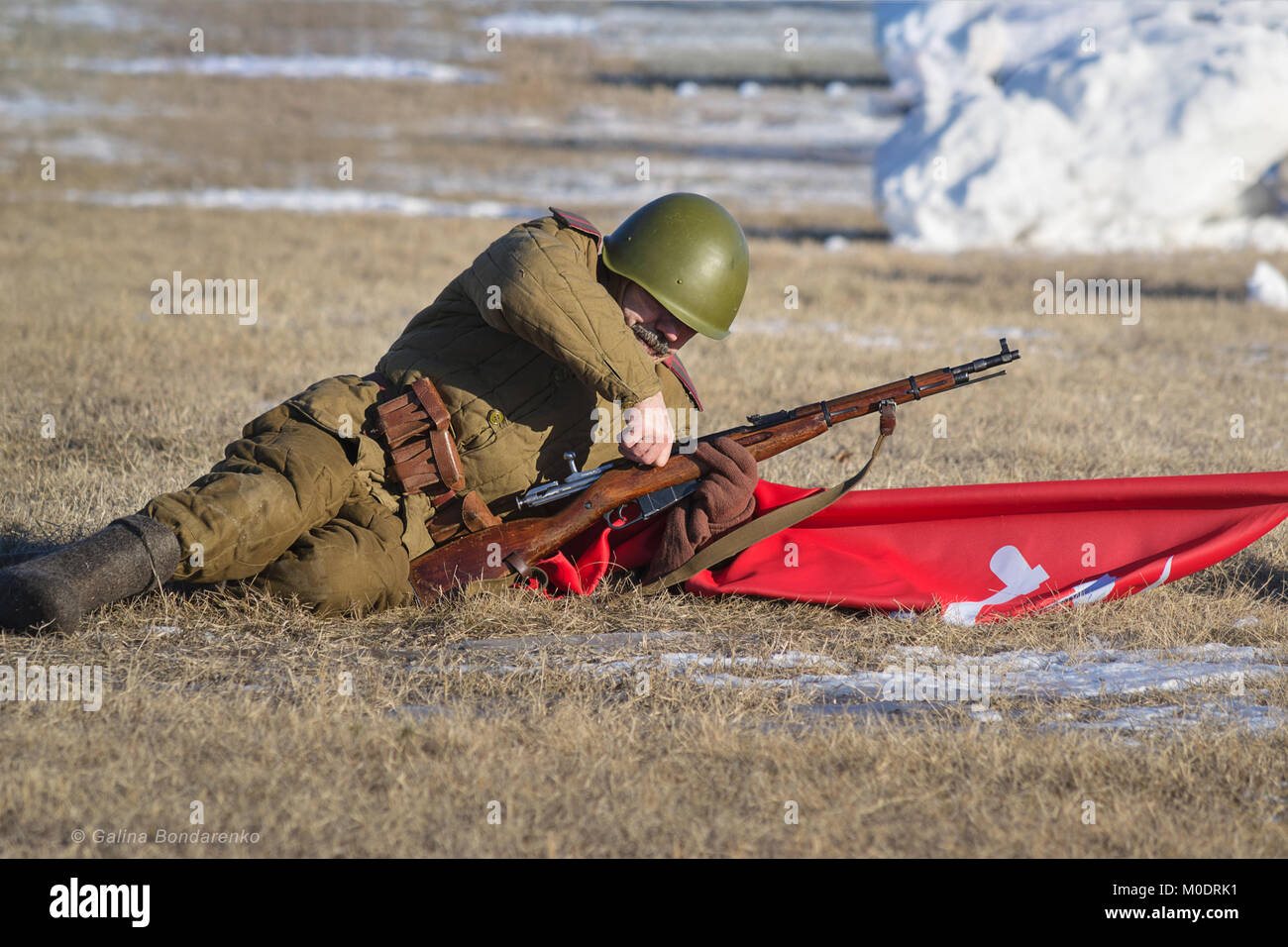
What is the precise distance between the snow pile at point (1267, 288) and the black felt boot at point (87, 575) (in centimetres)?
1271

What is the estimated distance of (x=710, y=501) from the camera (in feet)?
14.9

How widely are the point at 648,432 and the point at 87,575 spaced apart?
1.81m

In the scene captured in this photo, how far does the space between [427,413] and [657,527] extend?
39.7 inches

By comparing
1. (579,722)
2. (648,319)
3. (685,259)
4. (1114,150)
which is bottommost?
(579,722)

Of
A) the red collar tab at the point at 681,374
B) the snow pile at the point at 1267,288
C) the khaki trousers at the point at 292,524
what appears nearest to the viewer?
the khaki trousers at the point at 292,524

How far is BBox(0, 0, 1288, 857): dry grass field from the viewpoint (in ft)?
9.61

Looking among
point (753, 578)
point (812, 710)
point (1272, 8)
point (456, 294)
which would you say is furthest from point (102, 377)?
point (1272, 8)

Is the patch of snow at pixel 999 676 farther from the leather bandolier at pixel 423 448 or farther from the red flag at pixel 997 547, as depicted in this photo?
the leather bandolier at pixel 423 448

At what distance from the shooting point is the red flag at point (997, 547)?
4.61m

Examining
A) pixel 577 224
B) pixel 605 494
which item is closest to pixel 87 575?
pixel 605 494

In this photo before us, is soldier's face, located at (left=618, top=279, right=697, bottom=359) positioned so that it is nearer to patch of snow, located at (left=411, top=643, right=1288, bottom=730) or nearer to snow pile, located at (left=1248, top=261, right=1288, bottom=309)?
patch of snow, located at (left=411, top=643, right=1288, bottom=730)

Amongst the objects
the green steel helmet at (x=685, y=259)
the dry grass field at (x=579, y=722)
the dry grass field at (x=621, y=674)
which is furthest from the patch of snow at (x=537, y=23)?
the green steel helmet at (x=685, y=259)

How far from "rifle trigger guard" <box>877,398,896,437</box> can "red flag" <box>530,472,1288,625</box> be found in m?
0.32

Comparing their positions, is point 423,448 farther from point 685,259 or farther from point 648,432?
point 685,259
